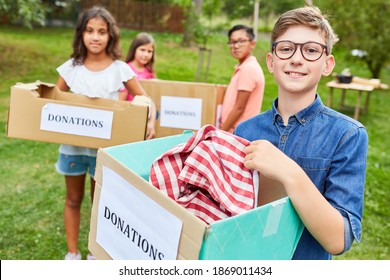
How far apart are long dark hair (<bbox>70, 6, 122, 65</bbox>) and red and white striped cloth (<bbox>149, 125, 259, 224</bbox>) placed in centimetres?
158

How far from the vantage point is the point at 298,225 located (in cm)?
107

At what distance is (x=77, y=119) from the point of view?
7.27 ft

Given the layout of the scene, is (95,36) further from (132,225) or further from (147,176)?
(132,225)

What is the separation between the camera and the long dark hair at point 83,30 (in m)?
2.53


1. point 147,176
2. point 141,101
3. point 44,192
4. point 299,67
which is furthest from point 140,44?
point 299,67

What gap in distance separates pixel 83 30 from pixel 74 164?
82cm

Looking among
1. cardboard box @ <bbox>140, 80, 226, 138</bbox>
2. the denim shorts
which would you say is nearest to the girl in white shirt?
the denim shorts

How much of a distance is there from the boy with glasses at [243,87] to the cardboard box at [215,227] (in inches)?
78.3

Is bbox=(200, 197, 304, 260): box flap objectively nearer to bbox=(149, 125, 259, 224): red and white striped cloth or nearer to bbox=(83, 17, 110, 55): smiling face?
bbox=(149, 125, 259, 224): red and white striped cloth

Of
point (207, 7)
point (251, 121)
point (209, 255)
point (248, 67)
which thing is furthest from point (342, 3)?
point (209, 255)

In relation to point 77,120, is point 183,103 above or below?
above

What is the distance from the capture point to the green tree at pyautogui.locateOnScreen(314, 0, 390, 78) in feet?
32.9

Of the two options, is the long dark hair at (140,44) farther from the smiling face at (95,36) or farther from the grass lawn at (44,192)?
the smiling face at (95,36)

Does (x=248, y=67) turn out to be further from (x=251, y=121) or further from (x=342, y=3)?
(x=342, y=3)
